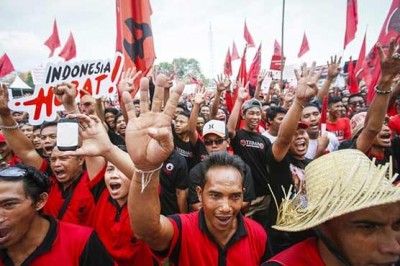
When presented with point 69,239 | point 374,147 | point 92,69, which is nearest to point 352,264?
point 69,239

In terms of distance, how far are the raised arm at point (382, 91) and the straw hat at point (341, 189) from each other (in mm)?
1606

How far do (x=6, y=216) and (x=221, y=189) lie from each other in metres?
1.15

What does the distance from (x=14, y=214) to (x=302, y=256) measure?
139 cm

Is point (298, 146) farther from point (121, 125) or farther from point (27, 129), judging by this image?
point (27, 129)

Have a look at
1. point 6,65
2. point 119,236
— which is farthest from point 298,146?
point 6,65

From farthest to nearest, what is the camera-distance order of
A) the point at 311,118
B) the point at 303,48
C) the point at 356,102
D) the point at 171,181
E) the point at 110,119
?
1. the point at 303,48
2. the point at 356,102
3. the point at 110,119
4. the point at 311,118
5. the point at 171,181

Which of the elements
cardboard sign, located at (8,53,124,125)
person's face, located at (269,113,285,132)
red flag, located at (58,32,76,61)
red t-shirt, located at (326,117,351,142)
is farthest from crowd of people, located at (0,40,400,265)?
red flag, located at (58,32,76,61)

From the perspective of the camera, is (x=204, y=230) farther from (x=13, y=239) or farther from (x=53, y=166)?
(x=53, y=166)

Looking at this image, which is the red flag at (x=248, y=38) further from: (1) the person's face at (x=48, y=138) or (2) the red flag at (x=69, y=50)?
(1) the person's face at (x=48, y=138)

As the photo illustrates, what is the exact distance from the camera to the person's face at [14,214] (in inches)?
67.4

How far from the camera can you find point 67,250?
1.73 m

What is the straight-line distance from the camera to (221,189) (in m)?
2.07

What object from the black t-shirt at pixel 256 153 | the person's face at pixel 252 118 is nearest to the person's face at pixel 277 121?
the person's face at pixel 252 118

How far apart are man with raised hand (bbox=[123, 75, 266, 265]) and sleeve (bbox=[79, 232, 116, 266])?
0.87 feet
